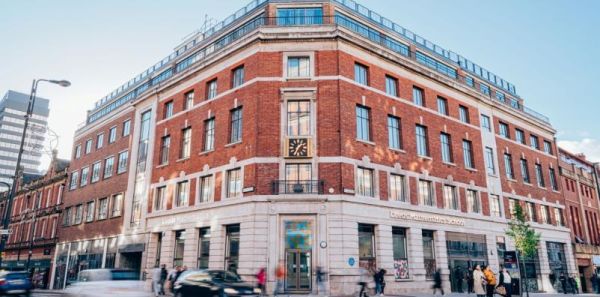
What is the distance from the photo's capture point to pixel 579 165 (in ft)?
164

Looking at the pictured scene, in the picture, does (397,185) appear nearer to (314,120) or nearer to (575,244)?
(314,120)

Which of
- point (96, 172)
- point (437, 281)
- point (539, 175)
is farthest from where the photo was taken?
point (96, 172)

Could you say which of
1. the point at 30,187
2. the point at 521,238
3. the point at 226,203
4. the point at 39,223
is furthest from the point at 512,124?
the point at 30,187

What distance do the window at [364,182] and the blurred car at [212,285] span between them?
11.0 m

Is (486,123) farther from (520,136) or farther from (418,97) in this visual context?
(418,97)

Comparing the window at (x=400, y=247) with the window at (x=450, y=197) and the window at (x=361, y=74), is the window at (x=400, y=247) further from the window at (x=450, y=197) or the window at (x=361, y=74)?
the window at (x=361, y=74)

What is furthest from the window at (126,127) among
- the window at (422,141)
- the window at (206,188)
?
the window at (422,141)

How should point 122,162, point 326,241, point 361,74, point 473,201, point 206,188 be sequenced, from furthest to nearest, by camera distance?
point 122,162 < point 473,201 < point 206,188 < point 361,74 < point 326,241

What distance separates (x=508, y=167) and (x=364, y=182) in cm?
1884

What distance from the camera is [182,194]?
29.7m

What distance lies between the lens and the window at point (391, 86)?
2913 cm

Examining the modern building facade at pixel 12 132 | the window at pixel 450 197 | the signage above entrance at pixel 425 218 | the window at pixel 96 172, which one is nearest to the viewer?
the signage above entrance at pixel 425 218

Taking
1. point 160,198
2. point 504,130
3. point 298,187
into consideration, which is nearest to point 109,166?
point 160,198

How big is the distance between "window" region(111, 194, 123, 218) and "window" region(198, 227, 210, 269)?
12.6 metres
